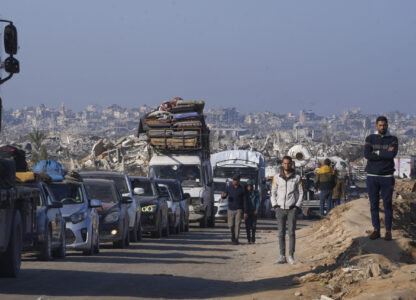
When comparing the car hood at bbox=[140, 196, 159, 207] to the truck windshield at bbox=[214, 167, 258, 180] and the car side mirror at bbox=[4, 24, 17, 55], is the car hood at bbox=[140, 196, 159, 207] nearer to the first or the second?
the car side mirror at bbox=[4, 24, 17, 55]

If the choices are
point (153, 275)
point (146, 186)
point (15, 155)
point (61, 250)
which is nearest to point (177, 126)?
point (146, 186)

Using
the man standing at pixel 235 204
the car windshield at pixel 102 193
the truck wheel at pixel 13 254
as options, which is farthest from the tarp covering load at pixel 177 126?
the truck wheel at pixel 13 254

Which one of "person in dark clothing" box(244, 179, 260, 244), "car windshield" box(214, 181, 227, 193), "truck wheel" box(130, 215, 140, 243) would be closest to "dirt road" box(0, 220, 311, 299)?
"truck wheel" box(130, 215, 140, 243)

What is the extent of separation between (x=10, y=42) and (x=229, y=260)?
→ 9371 millimetres

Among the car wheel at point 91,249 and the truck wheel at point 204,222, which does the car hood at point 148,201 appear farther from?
the truck wheel at point 204,222

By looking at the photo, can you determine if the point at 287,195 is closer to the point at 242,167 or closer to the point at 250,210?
the point at 250,210

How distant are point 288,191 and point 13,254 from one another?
222 inches

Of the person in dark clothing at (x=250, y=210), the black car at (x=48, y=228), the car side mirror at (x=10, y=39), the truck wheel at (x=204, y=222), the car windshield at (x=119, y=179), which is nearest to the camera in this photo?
the car side mirror at (x=10, y=39)

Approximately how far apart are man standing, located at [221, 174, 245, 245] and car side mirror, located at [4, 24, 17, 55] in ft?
48.2

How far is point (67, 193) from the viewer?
20000 millimetres

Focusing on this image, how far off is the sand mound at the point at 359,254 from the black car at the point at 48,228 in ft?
15.0

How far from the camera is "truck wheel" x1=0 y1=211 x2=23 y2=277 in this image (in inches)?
509

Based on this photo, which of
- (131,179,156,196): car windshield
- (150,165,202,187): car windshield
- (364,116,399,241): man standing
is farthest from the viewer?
(150,165,202,187): car windshield

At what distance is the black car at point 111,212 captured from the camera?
21781 millimetres
